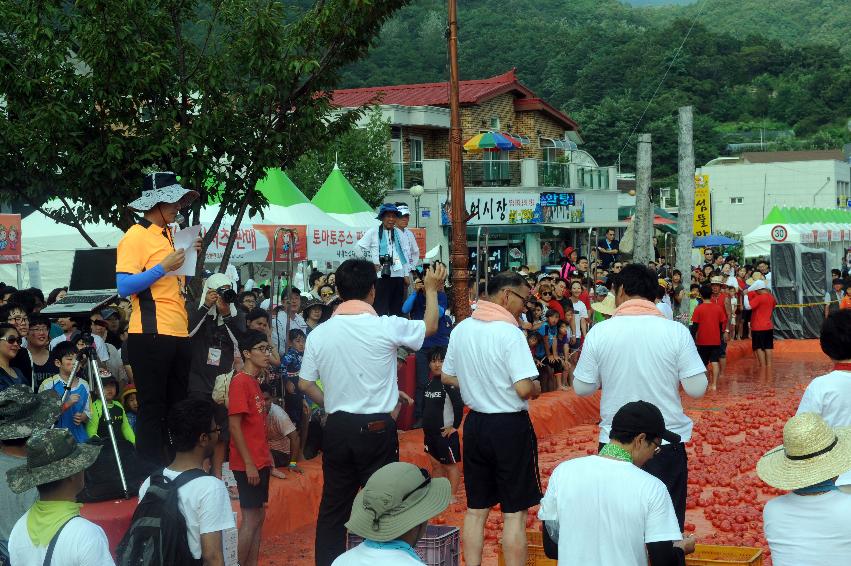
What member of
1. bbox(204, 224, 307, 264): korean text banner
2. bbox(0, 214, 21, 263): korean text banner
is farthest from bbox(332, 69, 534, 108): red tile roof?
bbox(0, 214, 21, 263): korean text banner

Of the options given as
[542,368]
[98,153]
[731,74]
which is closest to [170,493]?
[98,153]

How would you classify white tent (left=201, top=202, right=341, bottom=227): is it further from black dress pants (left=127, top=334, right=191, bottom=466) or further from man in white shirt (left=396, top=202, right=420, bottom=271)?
black dress pants (left=127, top=334, right=191, bottom=466)

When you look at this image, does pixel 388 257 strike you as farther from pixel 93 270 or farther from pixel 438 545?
pixel 438 545

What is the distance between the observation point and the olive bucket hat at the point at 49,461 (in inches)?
172

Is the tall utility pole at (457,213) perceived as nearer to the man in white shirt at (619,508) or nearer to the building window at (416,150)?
the man in white shirt at (619,508)

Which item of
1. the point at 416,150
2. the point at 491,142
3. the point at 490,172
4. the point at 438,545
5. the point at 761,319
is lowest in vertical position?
the point at 761,319

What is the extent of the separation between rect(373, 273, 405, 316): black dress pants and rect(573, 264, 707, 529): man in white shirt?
4.73 meters

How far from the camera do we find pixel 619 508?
169 inches

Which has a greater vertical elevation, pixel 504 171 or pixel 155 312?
pixel 504 171

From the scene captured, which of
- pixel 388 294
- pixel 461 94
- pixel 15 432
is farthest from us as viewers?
pixel 461 94

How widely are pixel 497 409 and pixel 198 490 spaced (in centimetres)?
206

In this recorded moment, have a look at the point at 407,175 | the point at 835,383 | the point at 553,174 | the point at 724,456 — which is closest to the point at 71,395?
the point at 835,383

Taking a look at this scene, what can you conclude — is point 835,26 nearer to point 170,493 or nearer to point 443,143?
point 443,143

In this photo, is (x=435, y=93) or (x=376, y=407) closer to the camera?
(x=376, y=407)
